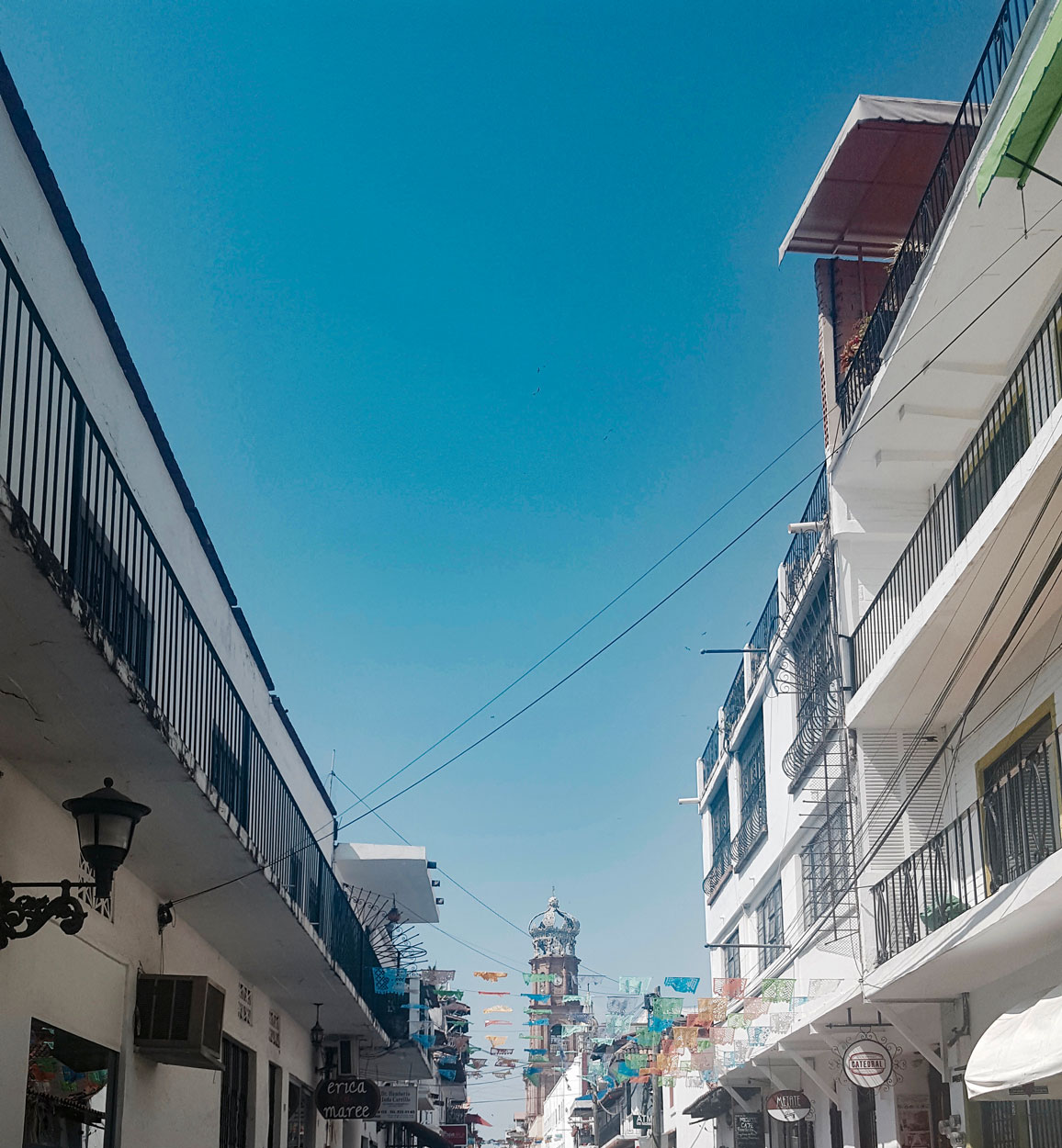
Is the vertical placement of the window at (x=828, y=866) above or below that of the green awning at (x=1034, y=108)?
below

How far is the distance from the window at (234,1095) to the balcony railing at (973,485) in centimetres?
794

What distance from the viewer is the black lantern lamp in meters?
7.21

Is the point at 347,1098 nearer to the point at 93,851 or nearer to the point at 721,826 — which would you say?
the point at 93,851

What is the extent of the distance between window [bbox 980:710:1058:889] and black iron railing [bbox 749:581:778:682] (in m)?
7.87

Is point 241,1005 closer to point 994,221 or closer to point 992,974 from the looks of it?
point 992,974

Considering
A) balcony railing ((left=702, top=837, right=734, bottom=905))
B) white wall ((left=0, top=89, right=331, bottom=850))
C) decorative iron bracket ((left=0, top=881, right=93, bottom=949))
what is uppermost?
white wall ((left=0, top=89, right=331, bottom=850))

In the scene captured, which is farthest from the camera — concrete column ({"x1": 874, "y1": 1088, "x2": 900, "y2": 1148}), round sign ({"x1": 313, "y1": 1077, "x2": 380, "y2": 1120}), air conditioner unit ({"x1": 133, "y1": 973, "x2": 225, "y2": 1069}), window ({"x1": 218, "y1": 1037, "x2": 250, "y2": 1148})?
round sign ({"x1": 313, "y1": 1077, "x2": 380, "y2": 1120})

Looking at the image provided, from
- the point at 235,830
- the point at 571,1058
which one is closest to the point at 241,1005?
the point at 235,830

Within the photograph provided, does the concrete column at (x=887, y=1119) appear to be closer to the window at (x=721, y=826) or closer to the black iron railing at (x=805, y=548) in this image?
the black iron railing at (x=805, y=548)

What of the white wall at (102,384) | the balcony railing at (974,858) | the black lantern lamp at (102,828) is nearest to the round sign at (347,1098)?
→ the white wall at (102,384)

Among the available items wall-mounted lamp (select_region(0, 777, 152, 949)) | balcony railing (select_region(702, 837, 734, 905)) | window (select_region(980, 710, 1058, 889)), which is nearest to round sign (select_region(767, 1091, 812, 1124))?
balcony railing (select_region(702, 837, 734, 905))

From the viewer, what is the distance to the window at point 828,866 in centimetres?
1716

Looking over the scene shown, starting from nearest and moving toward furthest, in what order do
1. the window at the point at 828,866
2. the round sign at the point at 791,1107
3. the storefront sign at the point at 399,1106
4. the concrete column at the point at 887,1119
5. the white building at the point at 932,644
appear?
1. the white building at the point at 932,644
2. the concrete column at the point at 887,1119
3. the window at the point at 828,866
4. the round sign at the point at 791,1107
5. the storefront sign at the point at 399,1106

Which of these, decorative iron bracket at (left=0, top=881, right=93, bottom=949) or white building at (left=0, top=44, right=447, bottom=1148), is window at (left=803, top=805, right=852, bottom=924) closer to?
white building at (left=0, top=44, right=447, bottom=1148)
